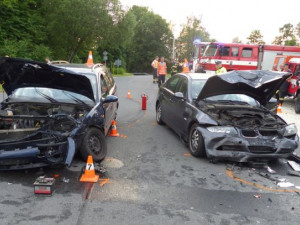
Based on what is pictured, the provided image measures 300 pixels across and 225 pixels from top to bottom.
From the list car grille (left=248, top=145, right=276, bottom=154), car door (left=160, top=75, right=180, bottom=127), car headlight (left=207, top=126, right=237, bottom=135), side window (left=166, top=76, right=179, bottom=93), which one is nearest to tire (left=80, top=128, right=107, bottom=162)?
car headlight (left=207, top=126, right=237, bottom=135)

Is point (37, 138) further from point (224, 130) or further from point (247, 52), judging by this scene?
point (247, 52)

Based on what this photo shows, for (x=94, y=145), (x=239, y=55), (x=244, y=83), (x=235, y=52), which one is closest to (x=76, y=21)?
(x=235, y=52)

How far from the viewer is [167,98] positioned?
792cm

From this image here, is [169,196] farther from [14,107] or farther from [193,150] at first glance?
[14,107]

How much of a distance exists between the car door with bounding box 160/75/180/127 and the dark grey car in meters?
0.26

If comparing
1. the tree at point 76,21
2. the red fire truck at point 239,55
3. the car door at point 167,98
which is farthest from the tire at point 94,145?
the tree at point 76,21

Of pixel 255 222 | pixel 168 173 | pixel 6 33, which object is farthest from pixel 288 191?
pixel 6 33

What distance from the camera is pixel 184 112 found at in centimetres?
658

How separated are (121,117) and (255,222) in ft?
21.4

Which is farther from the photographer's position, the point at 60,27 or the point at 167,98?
the point at 60,27

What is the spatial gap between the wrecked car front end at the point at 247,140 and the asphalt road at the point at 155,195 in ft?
0.90

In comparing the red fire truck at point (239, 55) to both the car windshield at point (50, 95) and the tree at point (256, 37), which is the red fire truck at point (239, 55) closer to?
the car windshield at point (50, 95)

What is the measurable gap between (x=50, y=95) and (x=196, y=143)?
2.97 metres

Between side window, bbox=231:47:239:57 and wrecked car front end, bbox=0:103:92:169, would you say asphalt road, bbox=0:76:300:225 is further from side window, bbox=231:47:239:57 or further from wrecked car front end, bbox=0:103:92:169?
side window, bbox=231:47:239:57
